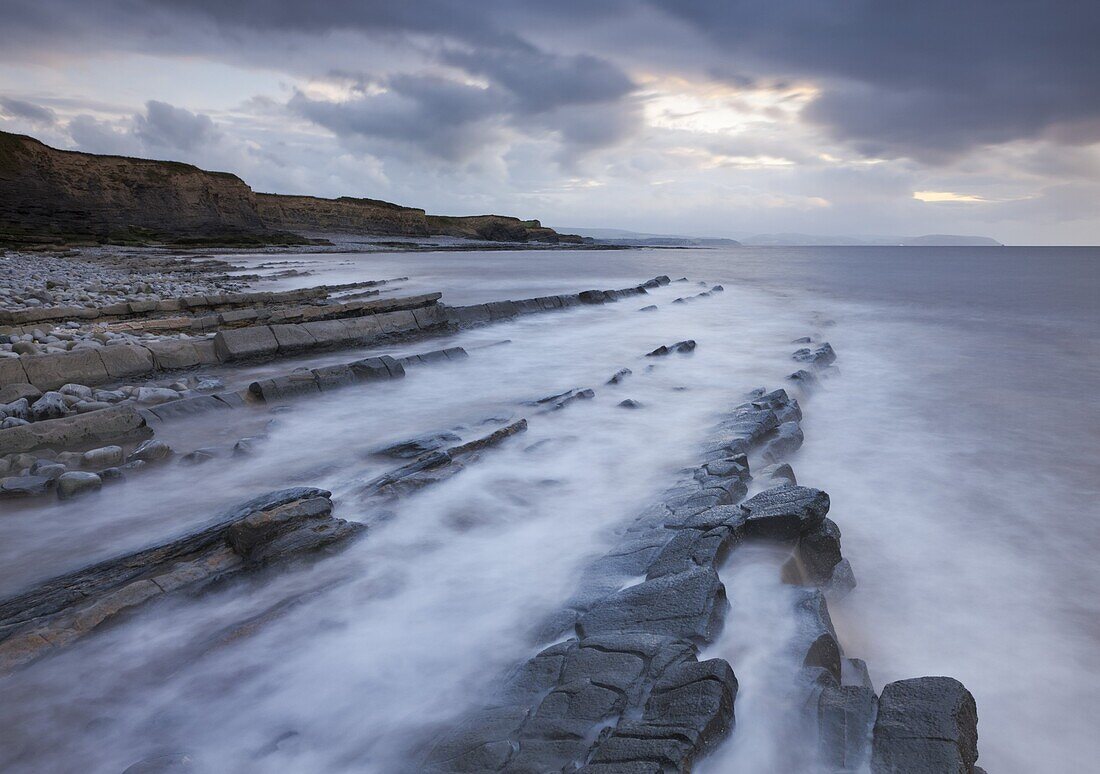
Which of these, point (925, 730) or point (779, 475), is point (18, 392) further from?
point (925, 730)

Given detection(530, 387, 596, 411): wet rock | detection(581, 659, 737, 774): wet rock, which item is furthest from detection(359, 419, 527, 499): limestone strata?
detection(581, 659, 737, 774): wet rock

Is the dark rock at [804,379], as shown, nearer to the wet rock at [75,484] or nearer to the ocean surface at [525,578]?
the ocean surface at [525,578]

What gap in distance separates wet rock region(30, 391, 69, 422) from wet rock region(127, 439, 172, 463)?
46.3 inches

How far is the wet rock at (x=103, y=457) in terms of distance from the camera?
172 inches

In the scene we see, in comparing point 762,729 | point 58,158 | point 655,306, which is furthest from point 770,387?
point 58,158

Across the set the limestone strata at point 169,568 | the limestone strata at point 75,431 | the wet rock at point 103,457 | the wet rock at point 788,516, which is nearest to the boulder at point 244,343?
the limestone strata at point 75,431

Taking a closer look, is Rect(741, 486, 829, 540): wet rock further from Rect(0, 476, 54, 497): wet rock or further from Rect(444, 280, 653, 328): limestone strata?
Rect(444, 280, 653, 328): limestone strata

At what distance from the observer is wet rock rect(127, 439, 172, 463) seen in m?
Answer: 4.54

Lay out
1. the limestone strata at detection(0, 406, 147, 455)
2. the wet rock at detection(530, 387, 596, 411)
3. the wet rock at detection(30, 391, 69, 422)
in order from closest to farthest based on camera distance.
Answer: the limestone strata at detection(0, 406, 147, 455)
the wet rock at detection(30, 391, 69, 422)
the wet rock at detection(530, 387, 596, 411)

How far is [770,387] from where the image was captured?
7.30 m

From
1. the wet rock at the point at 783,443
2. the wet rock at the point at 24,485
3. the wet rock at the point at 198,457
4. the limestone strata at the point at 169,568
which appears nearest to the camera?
the limestone strata at the point at 169,568

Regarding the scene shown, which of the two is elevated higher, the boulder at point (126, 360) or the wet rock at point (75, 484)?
the boulder at point (126, 360)

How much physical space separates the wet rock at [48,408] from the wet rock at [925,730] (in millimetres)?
6280

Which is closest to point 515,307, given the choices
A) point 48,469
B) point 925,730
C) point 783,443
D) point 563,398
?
point 563,398
